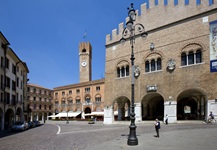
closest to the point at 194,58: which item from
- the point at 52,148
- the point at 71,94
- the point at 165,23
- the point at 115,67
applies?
the point at 165,23

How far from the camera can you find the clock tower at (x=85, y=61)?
72625mm

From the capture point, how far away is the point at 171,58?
2666 cm

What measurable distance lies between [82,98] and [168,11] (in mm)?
40066

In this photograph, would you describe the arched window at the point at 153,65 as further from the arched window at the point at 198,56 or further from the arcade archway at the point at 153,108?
the arcade archway at the point at 153,108

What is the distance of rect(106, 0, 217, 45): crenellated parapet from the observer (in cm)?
2519

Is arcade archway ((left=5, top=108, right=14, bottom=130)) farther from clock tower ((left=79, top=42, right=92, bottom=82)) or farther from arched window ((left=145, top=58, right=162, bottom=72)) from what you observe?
clock tower ((left=79, top=42, right=92, bottom=82))

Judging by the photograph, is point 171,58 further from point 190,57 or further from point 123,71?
point 123,71

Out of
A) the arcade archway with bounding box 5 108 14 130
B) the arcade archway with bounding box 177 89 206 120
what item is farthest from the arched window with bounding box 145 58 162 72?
the arcade archway with bounding box 5 108 14 130

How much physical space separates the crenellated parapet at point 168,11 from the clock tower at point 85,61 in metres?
44.1

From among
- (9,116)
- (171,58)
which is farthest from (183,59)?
(9,116)

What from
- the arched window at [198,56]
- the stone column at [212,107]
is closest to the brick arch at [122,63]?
the arched window at [198,56]

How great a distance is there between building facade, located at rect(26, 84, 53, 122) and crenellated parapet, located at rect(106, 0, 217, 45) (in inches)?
2023

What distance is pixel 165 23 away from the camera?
27.9m

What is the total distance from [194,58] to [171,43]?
12.0 feet
